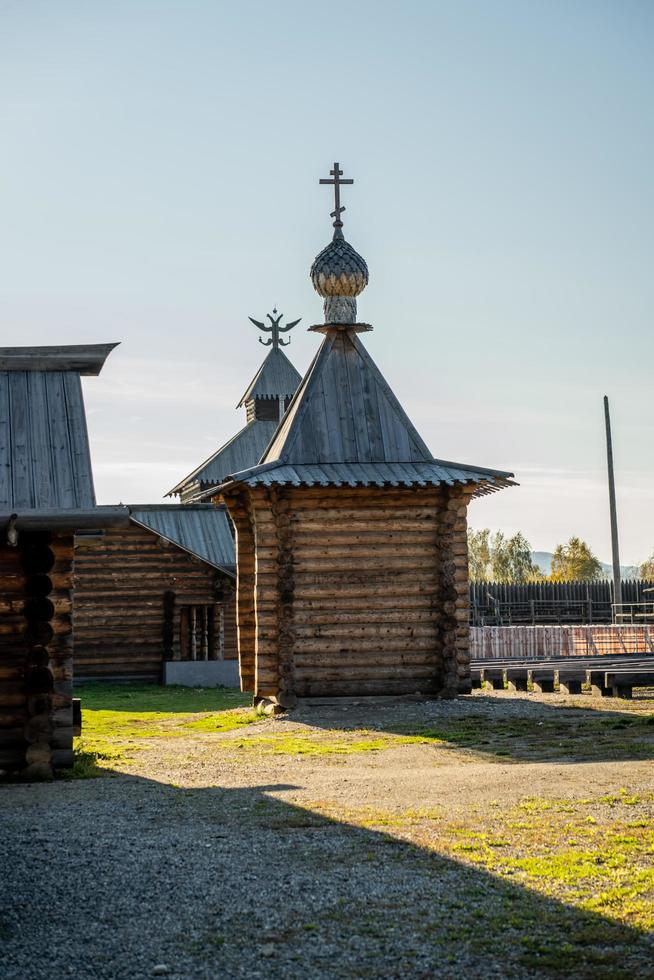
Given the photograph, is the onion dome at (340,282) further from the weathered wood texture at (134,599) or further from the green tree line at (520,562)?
the green tree line at (520,562)

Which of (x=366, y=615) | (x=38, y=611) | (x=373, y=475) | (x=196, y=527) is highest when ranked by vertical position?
(x=196, y=527)

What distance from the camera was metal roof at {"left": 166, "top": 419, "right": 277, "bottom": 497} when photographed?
42906 millimetres

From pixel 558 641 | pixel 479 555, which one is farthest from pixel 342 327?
pixel 479 555

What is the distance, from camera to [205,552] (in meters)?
33.5

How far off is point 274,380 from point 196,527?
12.7 m

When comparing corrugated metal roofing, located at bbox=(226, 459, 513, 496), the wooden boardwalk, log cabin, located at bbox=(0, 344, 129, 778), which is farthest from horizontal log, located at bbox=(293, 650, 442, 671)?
log cabin, located at bbox=(0, 344, 129, 778)

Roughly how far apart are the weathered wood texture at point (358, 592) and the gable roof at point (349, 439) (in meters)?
0.38

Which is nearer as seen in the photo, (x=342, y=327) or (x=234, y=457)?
(x=342, y=327)

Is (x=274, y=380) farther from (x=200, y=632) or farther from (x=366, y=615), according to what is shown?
(x=366, y=615)

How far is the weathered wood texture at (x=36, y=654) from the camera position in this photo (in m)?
13.2

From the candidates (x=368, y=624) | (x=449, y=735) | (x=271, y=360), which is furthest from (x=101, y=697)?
(x=271, y=360)

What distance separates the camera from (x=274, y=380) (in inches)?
1812

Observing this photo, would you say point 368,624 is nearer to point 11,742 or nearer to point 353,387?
point 353,387

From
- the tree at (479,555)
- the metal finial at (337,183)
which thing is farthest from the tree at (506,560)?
the metal finial at (337,183)
